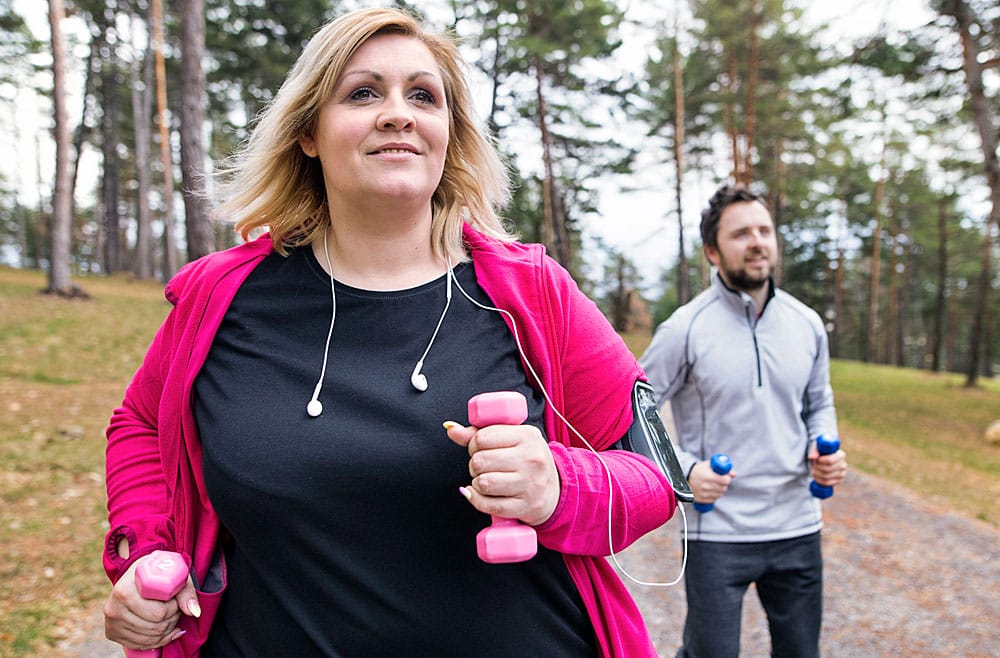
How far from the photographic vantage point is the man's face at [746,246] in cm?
301

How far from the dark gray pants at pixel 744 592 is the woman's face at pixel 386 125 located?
2083 mm

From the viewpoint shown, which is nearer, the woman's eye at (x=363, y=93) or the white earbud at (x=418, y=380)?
the white earbud at (x=418, y=380)

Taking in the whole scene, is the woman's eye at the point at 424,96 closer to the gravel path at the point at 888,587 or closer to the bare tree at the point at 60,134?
the gravel path at the point at 888,587

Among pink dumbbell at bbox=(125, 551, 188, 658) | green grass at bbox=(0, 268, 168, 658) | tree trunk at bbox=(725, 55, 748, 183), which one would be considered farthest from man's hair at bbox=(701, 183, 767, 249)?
tree trunk at bbox=(725, 55, 748, 183)

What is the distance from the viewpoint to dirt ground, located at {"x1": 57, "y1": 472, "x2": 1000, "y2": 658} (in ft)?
13.8

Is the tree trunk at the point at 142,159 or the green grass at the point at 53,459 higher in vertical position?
the tree trunk at the point at 142,159

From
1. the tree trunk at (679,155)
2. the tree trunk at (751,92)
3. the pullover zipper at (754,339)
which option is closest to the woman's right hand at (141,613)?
the pullover zipper at (754,339)

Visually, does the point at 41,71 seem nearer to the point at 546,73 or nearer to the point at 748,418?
the point at 546,73

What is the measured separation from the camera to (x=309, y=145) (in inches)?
66.6

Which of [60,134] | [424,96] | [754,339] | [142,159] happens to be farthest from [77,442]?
[142,159]

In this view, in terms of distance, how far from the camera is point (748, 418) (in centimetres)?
288

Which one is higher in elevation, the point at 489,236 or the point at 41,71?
the point at 41,71

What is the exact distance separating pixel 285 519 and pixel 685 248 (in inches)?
818

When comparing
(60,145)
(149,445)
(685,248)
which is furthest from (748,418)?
(685,248)
